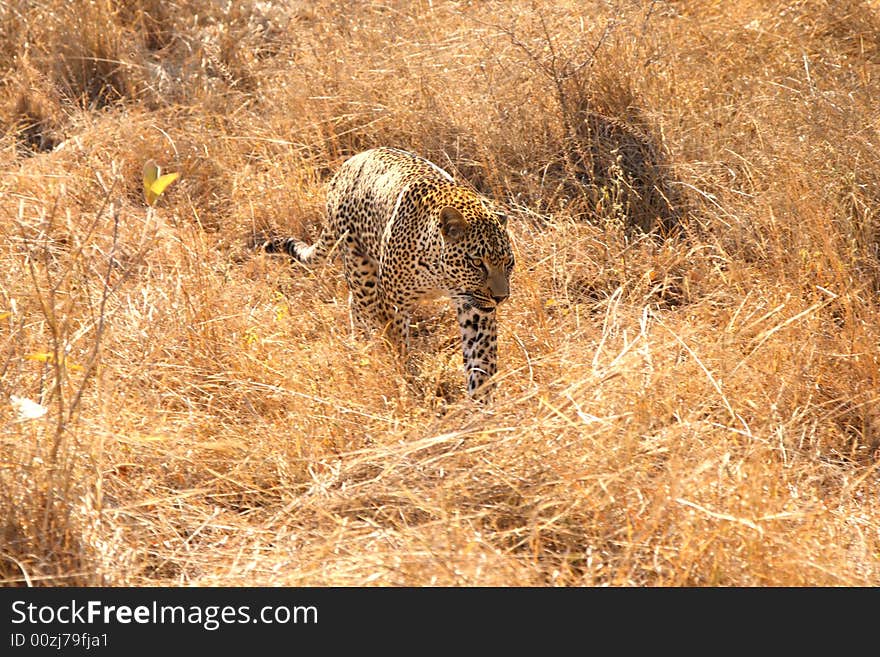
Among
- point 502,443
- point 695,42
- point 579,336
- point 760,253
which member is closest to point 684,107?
point 695,42

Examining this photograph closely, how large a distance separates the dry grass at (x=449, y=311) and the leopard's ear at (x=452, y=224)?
71 centimetres

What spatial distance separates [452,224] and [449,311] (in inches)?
48.5

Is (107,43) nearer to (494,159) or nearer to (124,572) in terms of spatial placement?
(494,159)

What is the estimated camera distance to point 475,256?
17.2ft

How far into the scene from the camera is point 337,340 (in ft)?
18.7

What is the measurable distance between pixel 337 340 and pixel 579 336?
1.22m

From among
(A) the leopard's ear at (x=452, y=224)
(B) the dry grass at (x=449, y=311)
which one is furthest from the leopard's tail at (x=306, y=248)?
(A) the leopard's ear at (x=452, y=224)

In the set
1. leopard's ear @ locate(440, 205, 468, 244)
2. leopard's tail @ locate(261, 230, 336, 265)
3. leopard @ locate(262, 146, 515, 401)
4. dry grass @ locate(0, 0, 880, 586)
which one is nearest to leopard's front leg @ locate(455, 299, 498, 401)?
leopard @ locate(262, 146, 515, 401)

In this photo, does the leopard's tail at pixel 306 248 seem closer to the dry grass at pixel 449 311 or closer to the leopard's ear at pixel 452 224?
the dry grass at pixel 449 311

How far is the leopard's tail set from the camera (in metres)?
6.71

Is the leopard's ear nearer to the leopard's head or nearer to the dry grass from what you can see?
the leopard's head

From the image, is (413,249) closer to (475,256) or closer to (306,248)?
(475,256)

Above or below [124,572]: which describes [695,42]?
above

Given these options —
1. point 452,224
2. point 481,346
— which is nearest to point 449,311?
point 481,346
